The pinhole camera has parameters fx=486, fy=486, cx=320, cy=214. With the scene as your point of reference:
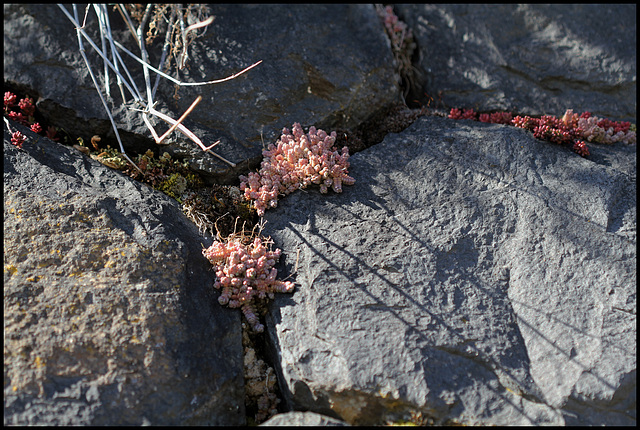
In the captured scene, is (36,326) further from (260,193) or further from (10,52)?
(10,52)

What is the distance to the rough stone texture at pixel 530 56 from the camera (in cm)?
656

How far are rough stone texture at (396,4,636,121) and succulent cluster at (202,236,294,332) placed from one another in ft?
12.0

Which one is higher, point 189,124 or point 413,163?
point 189,124

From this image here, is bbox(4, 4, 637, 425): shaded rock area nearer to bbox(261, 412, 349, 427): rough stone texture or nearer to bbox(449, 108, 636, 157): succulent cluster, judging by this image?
bbox(261, 412, 349, 427): rough stone texture

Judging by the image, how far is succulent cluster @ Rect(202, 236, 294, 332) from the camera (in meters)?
4.33

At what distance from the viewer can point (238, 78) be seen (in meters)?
5.92

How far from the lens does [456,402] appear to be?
3.72 metres

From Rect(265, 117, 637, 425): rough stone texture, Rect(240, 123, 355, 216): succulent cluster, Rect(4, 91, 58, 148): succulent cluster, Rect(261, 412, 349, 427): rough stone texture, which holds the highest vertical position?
Rect(4, 91, 58, 148): succulent cluster

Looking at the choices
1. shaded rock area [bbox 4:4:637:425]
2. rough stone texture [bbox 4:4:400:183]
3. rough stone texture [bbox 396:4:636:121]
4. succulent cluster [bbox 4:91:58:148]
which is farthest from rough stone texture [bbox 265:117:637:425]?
succulent cluster [bbox 4:91:58:148]

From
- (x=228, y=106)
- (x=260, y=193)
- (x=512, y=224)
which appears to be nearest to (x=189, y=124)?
(x=228, y=106)

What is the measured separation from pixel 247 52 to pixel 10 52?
9.39 ft

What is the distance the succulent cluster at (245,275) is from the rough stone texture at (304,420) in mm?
882

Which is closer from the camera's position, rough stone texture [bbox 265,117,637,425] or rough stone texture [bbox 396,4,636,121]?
rough stone texture [bbox 265,117,637,425]

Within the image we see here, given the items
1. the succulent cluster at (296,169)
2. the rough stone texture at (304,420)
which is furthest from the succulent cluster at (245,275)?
the rough stone texture at (304,420)
